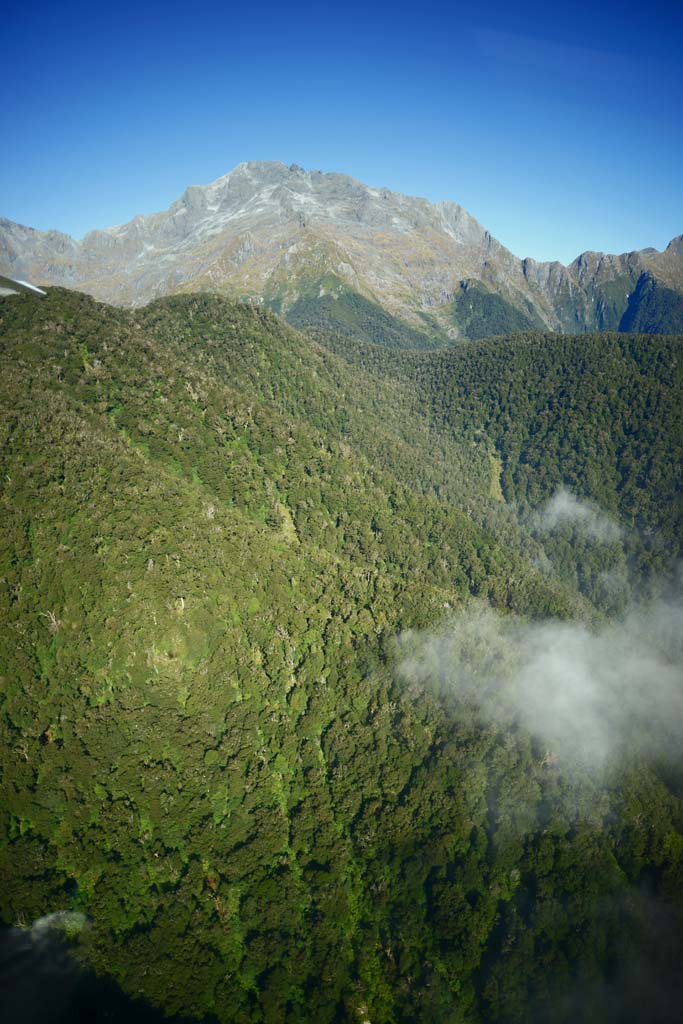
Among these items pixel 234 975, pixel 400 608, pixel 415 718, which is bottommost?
pixel 234 975

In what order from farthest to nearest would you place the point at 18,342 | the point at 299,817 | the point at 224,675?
the point at 18,342 < the point at 224,675 < the point at 299,817

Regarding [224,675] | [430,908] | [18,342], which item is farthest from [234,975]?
[18,342]

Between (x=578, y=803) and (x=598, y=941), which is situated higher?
(x=578, y=803)

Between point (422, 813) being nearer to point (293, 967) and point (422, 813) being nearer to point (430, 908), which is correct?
point (430, 908)

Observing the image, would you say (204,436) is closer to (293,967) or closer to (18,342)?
(18,342)

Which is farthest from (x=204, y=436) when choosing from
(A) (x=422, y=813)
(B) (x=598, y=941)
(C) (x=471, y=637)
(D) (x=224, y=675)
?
(B) (x=598, y=941)

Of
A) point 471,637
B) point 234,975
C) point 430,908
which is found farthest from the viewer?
point 471,637

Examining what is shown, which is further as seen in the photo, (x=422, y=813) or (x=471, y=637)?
(x=471, y=637)

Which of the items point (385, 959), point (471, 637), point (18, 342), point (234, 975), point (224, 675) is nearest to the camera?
point (234, 975)

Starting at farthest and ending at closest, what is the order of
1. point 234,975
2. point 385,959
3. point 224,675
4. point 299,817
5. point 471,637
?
point 471,637 → point 224,675 → point 299,817 → point 385,959 → point 234,975
